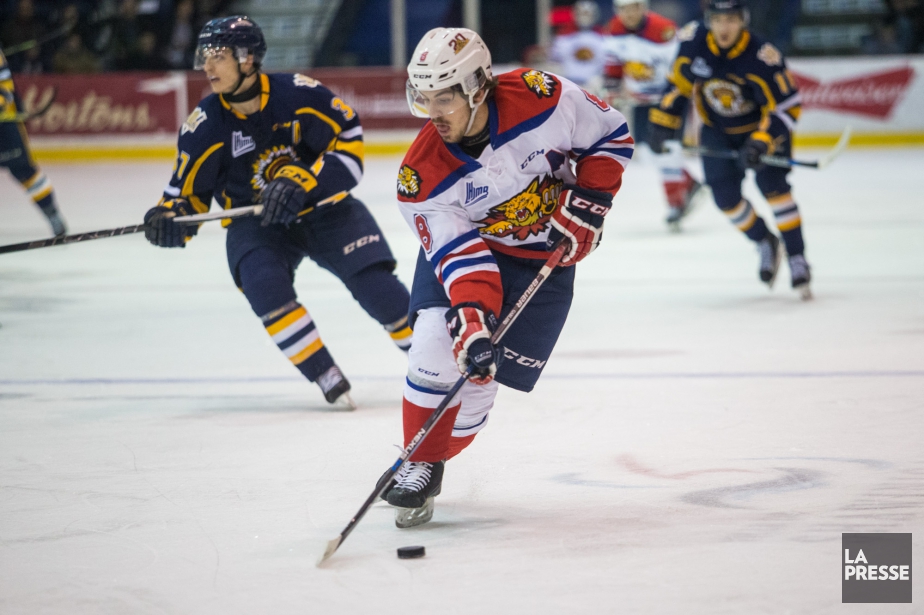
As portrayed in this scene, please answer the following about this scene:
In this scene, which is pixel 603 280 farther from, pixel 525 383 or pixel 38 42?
pixel 38 42

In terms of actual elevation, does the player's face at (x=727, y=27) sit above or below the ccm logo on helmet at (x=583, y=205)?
below

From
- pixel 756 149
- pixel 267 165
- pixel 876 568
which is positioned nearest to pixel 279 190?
pixel 267 165

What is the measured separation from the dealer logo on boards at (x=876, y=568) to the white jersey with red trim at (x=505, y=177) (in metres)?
0.85

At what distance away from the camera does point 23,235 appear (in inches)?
280

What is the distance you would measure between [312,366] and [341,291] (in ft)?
6.65

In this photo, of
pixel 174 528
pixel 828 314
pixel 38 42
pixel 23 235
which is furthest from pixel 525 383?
pixel 38 42

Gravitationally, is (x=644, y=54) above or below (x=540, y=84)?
below

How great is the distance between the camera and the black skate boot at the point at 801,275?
189 inches

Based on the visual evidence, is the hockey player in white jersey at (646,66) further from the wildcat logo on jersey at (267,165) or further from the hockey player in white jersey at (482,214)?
the hockey player in white jersey at (482,214)

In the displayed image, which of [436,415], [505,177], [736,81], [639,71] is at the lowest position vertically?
[639,71]

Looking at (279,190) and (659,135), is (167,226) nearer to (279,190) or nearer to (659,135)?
(279,190)

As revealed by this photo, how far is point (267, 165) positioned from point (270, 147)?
5 cm

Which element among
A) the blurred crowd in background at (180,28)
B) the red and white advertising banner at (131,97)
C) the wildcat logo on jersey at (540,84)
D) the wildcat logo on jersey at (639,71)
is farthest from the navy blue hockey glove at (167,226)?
the blurred crowd in background at (180,28)

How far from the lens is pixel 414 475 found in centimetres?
241
